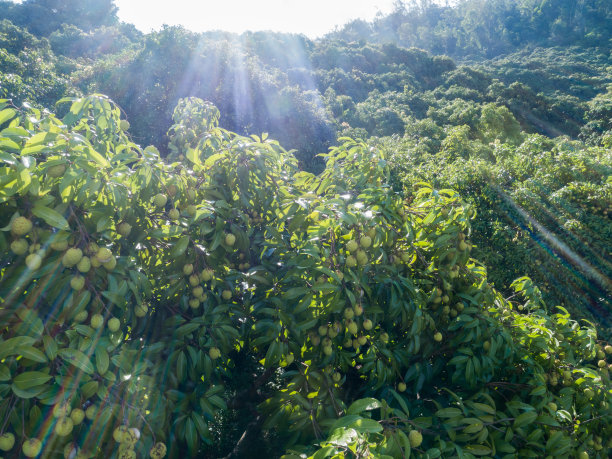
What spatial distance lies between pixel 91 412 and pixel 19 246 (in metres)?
0.59

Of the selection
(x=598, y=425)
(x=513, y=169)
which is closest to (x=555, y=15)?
(x=513, y=169)

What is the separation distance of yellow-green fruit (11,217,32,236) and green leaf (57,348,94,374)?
40cm

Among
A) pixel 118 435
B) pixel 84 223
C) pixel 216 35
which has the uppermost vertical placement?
pixel 216 35

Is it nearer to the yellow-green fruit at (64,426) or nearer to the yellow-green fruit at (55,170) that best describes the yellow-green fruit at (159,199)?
the yellow-green fruit at (55,170)

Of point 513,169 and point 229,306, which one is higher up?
point 229,306

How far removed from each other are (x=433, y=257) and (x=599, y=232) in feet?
17.7

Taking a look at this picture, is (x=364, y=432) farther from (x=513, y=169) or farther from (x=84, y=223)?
(x=513, y=169)

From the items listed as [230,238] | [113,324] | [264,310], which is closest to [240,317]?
[264,310]

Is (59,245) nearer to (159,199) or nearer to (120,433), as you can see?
(159,199)

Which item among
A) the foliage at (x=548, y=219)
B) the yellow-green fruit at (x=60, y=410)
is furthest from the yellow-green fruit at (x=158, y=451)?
Answer: the foliage at (x=548, y=219)

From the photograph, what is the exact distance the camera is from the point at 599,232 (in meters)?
5.56

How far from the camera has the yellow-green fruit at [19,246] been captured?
112cm

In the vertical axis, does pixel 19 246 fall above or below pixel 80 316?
above

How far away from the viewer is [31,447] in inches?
41.1
